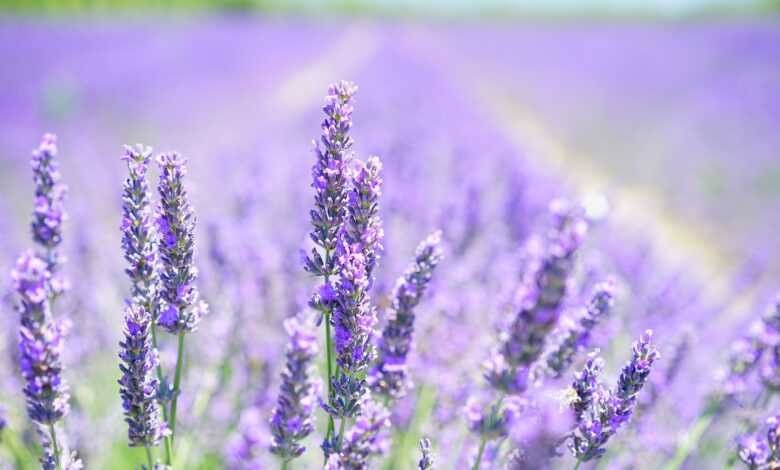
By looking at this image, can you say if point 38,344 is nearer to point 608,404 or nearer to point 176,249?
point 176,249

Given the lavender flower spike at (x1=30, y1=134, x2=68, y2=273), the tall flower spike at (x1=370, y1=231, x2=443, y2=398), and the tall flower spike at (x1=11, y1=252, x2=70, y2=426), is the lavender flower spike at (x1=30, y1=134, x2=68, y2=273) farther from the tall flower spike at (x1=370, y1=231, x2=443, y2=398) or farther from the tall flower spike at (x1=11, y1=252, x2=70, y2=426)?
the tall flower spike at (x1=370, y1=231, x2=443, y2=398)

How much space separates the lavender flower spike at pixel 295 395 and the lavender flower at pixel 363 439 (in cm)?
9

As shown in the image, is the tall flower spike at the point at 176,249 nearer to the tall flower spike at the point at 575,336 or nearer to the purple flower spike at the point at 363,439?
the purple flower spike at the point at 363,439

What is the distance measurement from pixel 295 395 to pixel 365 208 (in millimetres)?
382

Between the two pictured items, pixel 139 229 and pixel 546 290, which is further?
pixel 139 229

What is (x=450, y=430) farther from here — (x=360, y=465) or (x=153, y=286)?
(x=153, y=286)

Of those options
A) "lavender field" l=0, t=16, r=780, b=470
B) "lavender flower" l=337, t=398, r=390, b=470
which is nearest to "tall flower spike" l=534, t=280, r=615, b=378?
"lavender field" l=0, t=16, r=780, b=470

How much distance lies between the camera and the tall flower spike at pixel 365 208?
3.95ft

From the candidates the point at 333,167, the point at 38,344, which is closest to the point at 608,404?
the point at 333,167

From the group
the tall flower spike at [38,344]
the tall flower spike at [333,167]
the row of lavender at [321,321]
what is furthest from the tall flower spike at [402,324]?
the tall flower spike at [38,344]

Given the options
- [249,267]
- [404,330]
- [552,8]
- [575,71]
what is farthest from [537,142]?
[552,8]

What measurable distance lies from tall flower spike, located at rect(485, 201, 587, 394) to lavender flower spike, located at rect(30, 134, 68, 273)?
957 mm

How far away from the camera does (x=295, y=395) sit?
1.14 m

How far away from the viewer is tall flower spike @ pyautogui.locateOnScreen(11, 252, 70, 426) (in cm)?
103
